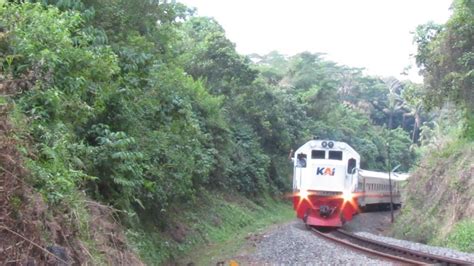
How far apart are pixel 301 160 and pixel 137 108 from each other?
9.58 m

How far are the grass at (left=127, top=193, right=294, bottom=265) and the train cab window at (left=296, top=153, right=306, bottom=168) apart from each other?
2.66 metres

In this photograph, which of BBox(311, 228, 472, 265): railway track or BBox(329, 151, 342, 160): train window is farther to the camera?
BBox(329, 151, 342, 160): train window

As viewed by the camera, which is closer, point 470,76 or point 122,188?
point 122,188

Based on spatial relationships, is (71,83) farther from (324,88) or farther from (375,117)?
(375,117)

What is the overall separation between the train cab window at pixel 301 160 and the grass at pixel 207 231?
2.66 meters

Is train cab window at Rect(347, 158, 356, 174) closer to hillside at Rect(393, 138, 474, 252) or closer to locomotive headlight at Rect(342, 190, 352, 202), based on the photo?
locomotive headlight at Rect(342, 190, 352, 202)

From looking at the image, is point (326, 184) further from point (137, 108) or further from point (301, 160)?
point (137, 108)

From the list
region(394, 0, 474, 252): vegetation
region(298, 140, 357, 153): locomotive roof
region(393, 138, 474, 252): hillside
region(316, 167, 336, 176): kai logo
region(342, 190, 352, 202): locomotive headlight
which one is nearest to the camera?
region(393, 138, 474, 252): hillside

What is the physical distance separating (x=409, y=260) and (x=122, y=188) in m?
5.99

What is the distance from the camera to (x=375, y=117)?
204ft

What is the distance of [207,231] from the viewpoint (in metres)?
16.7

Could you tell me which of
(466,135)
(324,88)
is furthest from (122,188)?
(324,88)

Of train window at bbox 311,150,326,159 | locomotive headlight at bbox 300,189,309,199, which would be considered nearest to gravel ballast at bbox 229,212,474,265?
locomotive headlight at bbox 300,189,309,199

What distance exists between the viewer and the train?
1811 centimetres
